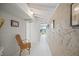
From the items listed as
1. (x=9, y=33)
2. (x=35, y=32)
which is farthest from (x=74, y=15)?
(x=9, y=33)

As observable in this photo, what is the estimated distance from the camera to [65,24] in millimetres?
2037

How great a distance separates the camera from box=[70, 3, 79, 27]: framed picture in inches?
65.9

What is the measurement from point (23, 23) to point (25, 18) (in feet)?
0.57

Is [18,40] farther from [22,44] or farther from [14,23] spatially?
[14,23]

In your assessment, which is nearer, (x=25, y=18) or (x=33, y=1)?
(x=33, y=1)

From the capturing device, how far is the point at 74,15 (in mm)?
1736

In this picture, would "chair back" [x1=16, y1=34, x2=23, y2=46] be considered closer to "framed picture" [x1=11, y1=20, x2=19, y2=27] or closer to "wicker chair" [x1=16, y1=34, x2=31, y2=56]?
"wicker chair" [x1=16, y1=34, x2=31, y2=56]

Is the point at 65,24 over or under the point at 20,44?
over

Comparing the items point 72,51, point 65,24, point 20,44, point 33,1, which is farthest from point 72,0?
point 20,44

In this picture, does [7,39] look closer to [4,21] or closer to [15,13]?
[4,21]

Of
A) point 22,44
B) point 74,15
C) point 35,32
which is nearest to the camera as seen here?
point 74,15

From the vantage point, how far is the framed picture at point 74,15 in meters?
1.67

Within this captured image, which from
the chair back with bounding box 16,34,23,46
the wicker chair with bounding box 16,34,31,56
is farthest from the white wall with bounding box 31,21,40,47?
the chair back with bounding box 16,34,23,46

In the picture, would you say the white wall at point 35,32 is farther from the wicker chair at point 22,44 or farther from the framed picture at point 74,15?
the framed picture at point 74,15
